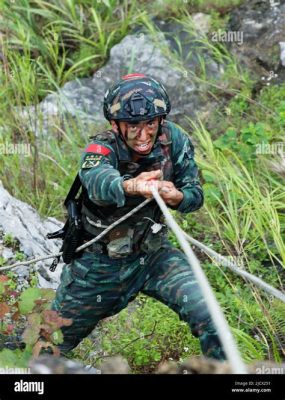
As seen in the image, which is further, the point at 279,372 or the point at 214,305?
the point at 279,372

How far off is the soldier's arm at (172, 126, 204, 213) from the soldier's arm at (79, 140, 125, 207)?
278 mm

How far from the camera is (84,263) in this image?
12.5 feet

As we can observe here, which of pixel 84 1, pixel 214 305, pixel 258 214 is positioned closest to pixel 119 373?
pixel 214 305

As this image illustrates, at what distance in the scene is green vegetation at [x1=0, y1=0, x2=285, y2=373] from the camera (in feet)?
14.0

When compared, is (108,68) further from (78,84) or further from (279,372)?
(279,372)

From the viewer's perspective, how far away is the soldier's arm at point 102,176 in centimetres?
334

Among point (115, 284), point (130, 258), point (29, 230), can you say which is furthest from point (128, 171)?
point (29, 230)

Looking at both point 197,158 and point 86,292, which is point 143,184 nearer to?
point 86,292

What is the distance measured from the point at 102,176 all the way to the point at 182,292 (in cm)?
59

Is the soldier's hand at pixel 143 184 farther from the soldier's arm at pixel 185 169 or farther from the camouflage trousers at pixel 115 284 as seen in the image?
the camouflage trousers at pixel 115 284

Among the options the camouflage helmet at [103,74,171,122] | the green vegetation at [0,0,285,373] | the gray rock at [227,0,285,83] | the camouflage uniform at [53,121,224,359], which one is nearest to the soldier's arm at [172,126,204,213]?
the camouflage uniform at [53,121,224,359]

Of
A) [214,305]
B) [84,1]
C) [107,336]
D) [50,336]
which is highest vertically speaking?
[84,1]

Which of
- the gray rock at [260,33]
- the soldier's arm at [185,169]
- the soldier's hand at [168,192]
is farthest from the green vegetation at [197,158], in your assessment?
the soldier's hand at [168,192]

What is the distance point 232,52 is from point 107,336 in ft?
9.72
